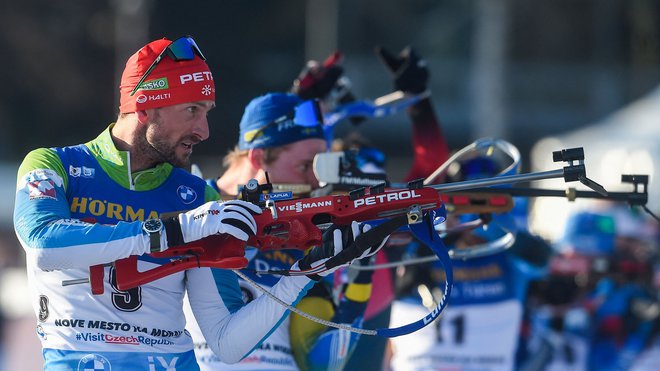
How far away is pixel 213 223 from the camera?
13.4 feet

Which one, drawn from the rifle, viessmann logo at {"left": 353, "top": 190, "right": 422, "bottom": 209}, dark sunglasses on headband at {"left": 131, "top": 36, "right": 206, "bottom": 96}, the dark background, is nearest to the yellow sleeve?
the rifle

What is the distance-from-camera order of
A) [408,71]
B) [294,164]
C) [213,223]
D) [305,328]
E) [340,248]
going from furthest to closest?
[408,71], [294,164], [305,328], [340,248], [213,223]

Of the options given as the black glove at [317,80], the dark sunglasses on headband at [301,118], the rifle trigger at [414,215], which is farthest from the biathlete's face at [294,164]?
the rifle trigger at [414,215]

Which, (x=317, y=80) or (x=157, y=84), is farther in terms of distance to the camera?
(x=317, y=80)

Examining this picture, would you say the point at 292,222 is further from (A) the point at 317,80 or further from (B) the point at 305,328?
(A) the point at 317,80

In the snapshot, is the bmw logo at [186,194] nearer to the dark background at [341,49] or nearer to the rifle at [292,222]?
the rifle at [292,222]

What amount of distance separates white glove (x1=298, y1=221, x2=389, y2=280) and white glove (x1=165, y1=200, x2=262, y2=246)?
1.00 feet

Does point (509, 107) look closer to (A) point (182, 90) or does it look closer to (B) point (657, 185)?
(B) point (657, 185)

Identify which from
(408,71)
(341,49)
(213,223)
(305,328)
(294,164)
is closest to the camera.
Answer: (213,223)

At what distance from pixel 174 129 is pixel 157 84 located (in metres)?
0.18

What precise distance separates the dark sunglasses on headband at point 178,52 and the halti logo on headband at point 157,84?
2 centimetres

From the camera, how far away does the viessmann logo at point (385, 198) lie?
436 cm

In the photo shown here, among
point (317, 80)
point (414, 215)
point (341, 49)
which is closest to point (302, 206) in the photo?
point (414, 215)

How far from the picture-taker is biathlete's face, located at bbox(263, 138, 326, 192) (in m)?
5.89
